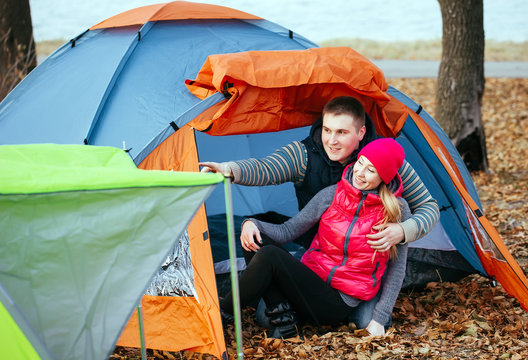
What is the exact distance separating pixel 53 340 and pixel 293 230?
1676 mm

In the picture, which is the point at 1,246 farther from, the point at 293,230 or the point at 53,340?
the point at 293,230

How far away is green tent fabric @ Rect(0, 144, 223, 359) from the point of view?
195 cm

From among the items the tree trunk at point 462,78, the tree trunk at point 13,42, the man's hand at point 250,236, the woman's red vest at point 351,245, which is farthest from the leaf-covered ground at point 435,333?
the tree trunk at point 13,42

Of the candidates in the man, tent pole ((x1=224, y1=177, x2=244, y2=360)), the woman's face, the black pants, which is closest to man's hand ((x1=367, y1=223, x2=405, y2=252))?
the man

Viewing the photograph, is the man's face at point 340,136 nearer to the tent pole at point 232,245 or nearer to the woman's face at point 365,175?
the woman's face at point 365,175

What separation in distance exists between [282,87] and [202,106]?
0.50 meters

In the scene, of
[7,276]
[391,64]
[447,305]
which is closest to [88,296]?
[7,276]

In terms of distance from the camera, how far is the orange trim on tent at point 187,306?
292 cm

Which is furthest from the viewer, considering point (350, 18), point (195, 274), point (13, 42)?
point (350, 18)

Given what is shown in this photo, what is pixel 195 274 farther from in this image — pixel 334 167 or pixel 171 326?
pixel 334 167

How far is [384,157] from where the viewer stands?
305 cm

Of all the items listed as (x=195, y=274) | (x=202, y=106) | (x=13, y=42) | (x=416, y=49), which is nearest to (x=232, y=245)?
(x=195, y=274)

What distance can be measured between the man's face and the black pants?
2.08 feet

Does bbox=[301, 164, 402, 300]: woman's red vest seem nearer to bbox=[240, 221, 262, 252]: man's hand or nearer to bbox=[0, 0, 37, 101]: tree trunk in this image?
bbox=[240, 221, 262, 252]: man's hand
